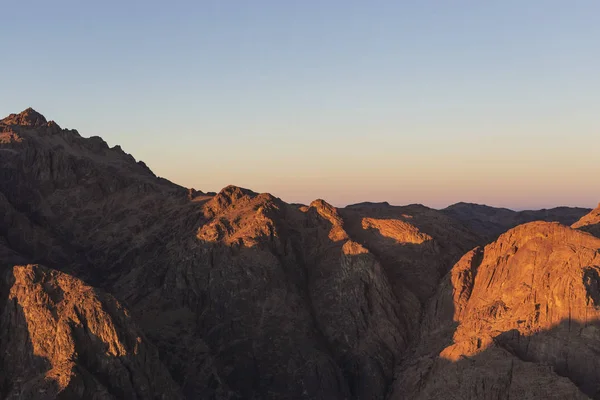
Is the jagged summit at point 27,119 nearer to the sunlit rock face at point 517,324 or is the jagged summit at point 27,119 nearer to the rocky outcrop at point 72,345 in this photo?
the rocky outcrop at point 72,345

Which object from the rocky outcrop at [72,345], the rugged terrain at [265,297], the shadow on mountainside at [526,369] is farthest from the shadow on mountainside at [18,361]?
the shadow on mountainside at [526,369]

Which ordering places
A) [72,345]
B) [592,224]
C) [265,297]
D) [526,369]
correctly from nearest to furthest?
1. [526,369]
2. [72,345]
3. [265,297]
4. [592,224]

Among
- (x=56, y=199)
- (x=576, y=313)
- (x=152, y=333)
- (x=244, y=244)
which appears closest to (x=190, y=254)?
(x=244, y=244)

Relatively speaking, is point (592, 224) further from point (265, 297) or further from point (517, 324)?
point (265, 297)

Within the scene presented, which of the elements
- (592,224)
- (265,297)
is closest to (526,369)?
(592,224)

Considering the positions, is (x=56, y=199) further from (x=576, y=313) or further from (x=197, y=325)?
(x=576, y=313)

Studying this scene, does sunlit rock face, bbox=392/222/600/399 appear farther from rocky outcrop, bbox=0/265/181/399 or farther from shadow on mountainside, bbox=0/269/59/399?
shadow on mountainside, bbox=0/269/59/399
